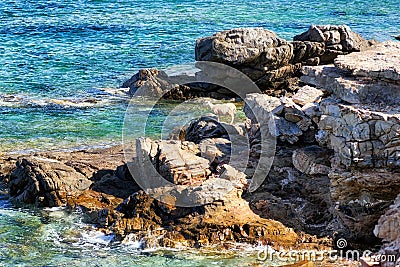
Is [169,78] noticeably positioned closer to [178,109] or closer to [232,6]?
[178,109]

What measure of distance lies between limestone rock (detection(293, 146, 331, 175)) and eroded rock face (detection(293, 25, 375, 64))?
1160 centimetres

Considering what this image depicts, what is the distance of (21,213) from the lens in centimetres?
1518

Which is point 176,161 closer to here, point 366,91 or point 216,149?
point 216,149

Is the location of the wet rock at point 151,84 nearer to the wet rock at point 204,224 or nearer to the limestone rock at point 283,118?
the limestone rock at point 283,118

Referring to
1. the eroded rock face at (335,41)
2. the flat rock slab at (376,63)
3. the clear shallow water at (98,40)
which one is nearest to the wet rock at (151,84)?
the clear shallow water at (98,40)

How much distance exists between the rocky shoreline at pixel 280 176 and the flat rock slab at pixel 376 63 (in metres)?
0.02

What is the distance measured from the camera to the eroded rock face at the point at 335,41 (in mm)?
25609

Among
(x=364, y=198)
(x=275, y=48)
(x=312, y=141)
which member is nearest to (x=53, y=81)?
(x=275, y=48)

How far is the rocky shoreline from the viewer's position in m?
12.7

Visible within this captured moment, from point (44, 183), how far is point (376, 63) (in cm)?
731

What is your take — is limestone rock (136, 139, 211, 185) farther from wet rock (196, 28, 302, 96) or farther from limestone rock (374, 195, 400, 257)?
wet rock (196, 28, 302, 96)

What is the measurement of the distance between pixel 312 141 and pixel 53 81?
1550 cm

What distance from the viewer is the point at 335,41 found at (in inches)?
1016

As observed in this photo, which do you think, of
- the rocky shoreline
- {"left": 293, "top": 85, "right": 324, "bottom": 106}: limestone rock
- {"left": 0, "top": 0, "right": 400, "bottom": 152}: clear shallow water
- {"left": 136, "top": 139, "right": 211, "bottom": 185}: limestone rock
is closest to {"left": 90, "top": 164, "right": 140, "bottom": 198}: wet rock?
the rocky shoreline
